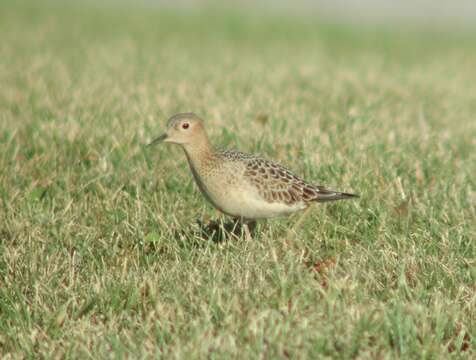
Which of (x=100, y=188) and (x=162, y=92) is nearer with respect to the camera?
(x=100, y=188)

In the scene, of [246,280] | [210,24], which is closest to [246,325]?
[246,280]

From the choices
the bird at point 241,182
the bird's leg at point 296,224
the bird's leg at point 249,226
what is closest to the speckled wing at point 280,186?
the bird at point 241,182

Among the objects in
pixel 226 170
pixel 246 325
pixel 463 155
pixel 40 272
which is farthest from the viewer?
pixel 463 155

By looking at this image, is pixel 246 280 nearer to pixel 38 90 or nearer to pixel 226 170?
pixel 226 170

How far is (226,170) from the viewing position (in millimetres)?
5320

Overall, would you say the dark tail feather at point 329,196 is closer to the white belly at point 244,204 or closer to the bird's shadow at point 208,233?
the white belly at point 244,204

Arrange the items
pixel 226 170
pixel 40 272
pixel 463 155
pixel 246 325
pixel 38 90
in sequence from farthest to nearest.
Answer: pixel 38 90 → pixel 463 155 → pixel 226 170 → pixel 40 272 → pixel 246 325

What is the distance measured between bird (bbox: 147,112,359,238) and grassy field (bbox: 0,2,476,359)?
211mm

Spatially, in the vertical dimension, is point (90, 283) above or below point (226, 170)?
below

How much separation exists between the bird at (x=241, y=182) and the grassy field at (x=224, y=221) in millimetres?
211

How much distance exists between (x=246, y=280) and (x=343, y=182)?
2097 mm

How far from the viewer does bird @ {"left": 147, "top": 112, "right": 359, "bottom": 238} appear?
525 centimetres

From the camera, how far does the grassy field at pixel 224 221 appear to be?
3.96 m

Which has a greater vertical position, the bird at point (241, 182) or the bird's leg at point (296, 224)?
A: the bird at point (241, 182)
